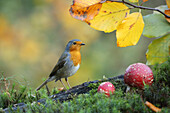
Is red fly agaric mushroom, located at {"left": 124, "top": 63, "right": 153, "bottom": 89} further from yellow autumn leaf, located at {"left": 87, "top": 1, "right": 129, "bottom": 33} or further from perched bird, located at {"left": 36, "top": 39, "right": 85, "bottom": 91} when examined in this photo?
perched bird, located at {"left": 36, "top": 39, "right": 85, "bottom": 91}

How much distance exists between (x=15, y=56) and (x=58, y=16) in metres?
0.95

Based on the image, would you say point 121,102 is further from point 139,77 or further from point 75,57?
point 75,57

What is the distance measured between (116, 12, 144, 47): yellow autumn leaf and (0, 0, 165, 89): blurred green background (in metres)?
2.10

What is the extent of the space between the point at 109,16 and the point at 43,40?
242 centimetres

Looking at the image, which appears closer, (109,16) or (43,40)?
(109,16)

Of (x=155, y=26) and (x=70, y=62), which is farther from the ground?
(x=155, y=26)

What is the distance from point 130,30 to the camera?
1431 millimetres

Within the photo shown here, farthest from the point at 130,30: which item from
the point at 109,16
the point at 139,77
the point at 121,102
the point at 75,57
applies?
the point at 75,57

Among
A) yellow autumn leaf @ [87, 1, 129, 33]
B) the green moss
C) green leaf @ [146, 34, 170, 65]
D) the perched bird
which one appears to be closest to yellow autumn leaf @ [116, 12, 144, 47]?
yellow autumn leaf @ [87, 1, 129, 33]

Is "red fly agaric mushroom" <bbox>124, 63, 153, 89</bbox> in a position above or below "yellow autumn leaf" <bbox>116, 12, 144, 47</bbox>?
below

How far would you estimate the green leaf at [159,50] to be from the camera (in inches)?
59.2

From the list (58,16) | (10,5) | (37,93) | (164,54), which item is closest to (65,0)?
(58,16)

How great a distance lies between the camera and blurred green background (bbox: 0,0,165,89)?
11.8 feet

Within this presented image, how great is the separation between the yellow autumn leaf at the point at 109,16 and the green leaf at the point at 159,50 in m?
0.30
